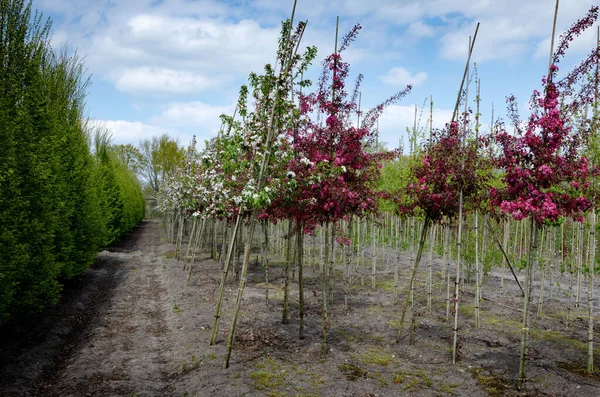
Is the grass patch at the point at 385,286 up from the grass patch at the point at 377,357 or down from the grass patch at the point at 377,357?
up

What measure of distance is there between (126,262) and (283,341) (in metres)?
14.2

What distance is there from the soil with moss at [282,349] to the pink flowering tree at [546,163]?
4.65ft

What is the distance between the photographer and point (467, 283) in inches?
588

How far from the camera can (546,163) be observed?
612 cm

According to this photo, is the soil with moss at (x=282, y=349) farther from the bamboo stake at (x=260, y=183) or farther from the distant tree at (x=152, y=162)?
the distant tree at (x=152, y=162)

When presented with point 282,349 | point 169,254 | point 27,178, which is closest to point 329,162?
point 282,349

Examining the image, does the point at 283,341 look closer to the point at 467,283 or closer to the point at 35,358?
the point at 35,358

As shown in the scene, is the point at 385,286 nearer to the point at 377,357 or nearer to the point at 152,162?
the point at 377,357

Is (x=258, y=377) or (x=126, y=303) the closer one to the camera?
(x=258, y=377)

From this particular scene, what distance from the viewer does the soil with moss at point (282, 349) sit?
648cm

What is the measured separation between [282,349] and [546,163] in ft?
18.8

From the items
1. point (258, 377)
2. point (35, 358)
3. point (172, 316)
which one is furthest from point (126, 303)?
point (258, 377)

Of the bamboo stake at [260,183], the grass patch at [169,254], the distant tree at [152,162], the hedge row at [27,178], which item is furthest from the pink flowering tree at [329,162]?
the distant tree at [152,162]

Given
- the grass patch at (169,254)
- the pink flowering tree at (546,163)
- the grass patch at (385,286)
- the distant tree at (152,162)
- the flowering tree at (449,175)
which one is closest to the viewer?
the pink flowering tree at (546,163)
